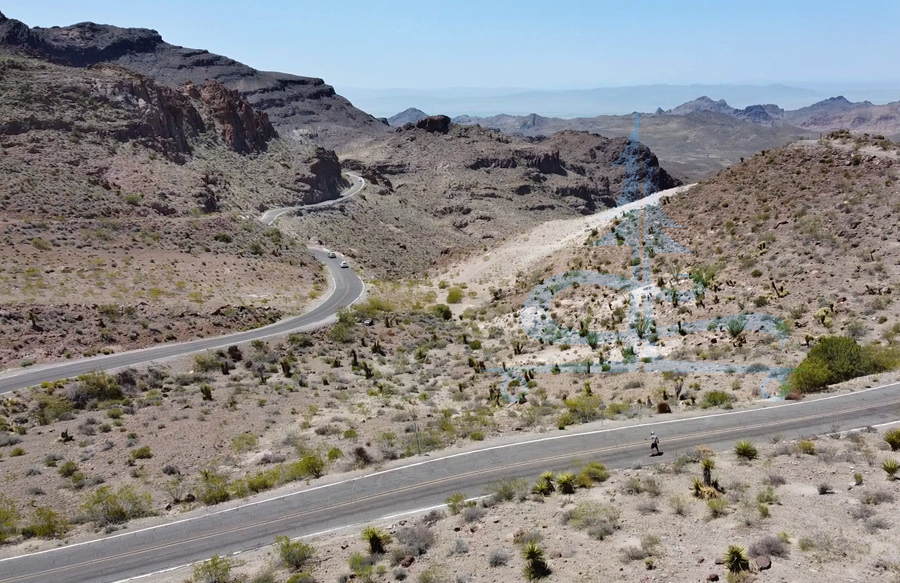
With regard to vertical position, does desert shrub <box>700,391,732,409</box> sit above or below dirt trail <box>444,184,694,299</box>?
below

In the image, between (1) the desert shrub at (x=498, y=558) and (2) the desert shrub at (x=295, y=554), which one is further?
(2) the desert shrub at (x=295, y=554)

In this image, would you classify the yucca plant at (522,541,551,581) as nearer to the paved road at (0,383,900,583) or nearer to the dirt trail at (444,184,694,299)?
the paved road at (0,383,900,583)

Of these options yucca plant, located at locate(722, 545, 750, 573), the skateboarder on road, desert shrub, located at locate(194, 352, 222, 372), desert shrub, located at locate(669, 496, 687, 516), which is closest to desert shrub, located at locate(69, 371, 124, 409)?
desert shrub, located at locate(194, 352, 222, 372)

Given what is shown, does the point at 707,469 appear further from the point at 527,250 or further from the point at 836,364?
the point at 527,250

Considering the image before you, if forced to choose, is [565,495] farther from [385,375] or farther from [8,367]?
[8,367]

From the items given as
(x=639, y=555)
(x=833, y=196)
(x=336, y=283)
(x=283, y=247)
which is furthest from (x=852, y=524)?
(x=283, y=247)

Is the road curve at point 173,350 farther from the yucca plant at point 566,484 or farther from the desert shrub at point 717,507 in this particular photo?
the desert shrub at point 717,507

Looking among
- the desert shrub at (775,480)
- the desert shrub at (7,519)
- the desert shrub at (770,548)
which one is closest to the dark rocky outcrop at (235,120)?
the desert shrub at (7,519)
